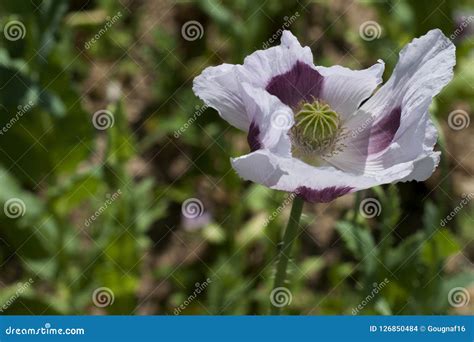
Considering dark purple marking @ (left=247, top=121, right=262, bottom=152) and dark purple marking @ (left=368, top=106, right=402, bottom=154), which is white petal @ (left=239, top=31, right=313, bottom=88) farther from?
dark purple marking @ (left=368, top=106, right=402, bottom=154)

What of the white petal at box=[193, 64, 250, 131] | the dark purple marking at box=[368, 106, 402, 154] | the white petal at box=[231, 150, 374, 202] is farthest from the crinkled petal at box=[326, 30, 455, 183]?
the white petal at box=[193, 64, 250, 131]

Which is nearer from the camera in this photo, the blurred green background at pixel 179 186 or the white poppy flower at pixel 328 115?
the white poppy flower at pixel 328 115

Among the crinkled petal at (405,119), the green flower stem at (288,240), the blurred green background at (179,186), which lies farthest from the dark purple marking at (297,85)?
the blurred green background at (179,186)

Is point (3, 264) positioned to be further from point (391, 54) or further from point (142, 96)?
point (391, 54)

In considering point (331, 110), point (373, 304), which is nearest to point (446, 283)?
point (373, 304)

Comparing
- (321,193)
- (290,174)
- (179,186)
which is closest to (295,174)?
(290,174)

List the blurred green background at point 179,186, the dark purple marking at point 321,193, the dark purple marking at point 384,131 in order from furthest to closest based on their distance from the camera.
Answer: the blurred green background at point 179,186
the dark purple marking at point 384,131
the dark purple marking at point 321,193

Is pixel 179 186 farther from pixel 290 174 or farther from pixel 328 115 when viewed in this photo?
pixel 290 174

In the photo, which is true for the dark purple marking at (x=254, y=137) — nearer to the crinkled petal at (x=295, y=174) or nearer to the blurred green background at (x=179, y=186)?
the crinkled petal at (x=295, y=174)
